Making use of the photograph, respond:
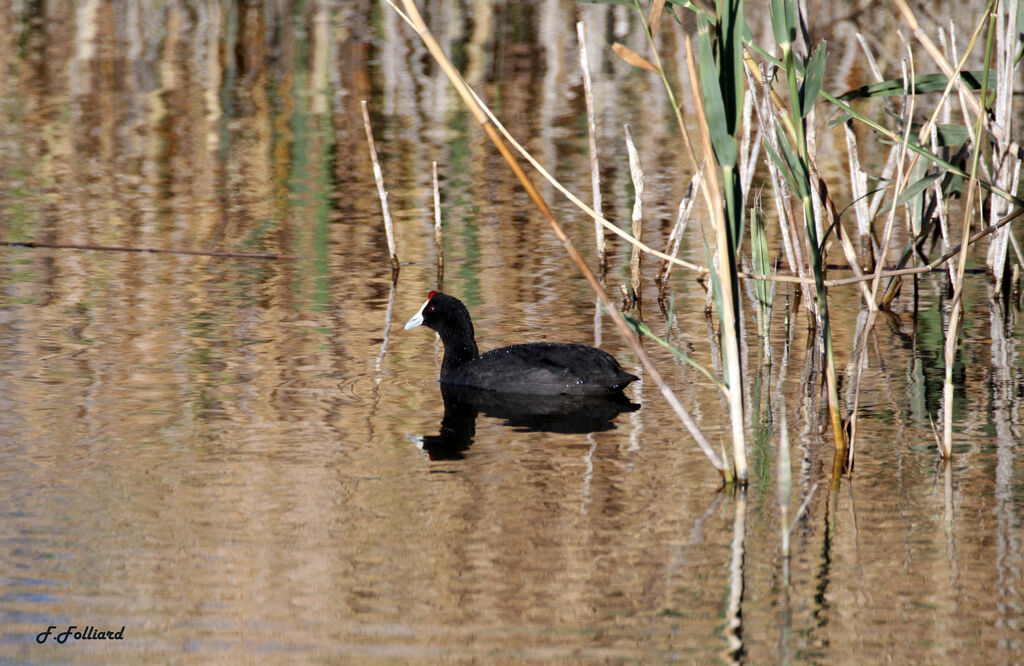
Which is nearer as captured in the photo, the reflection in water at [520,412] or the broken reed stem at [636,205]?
the reflection in water at [520,412]

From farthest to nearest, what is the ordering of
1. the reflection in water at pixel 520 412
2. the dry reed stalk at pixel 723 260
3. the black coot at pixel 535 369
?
the black coot at pixel 535 369
the reflection in water at pixel 520 412
the dry reed stalk at pixel 723 260

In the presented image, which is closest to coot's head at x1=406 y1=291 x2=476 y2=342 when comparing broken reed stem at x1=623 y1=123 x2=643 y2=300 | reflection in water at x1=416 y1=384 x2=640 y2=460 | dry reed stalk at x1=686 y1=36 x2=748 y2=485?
reflection in water at x1=416 y1=384 x2=640 y2=460

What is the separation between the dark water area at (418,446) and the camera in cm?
444

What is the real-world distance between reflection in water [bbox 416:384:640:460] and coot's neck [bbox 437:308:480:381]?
276 millimetres

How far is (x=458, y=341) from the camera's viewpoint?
7805 millimetres

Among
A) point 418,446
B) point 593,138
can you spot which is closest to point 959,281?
point 418,446

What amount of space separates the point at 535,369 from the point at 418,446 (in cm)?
120

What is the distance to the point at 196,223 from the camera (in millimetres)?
10922

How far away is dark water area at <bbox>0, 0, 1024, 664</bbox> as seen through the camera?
444 centimetres

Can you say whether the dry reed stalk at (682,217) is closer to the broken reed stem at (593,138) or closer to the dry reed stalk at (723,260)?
the broken reed stem at (593,138)

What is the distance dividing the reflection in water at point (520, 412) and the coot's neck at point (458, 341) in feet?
0.91
